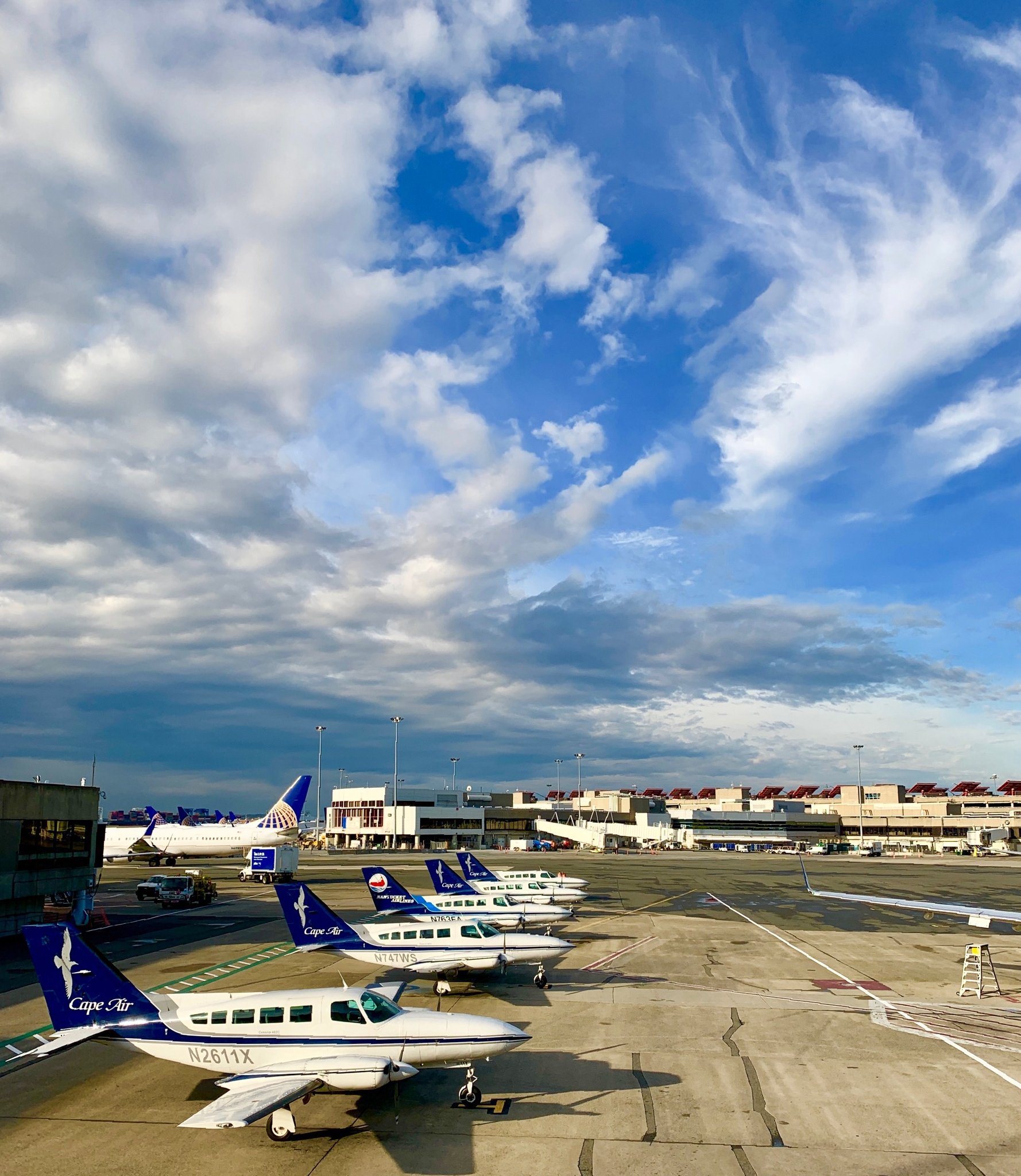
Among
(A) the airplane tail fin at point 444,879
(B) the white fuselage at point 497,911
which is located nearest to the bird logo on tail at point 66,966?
(B) the white fuselage at point 497,911

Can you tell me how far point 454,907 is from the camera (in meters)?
45.3

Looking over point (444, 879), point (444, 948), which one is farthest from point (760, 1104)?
point (444, 879)

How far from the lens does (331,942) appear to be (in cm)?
3319

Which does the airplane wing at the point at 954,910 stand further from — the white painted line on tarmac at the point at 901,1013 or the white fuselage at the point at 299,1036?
the white fuselage at the point at 299,1036

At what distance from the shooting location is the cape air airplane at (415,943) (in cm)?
3281

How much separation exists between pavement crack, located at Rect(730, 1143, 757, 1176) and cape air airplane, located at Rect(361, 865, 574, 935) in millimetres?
22751

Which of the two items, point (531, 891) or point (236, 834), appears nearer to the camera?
point (531, 891)

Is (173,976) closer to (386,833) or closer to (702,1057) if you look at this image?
(702,1057)

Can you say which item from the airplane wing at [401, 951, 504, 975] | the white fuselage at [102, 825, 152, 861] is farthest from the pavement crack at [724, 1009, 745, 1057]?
the white fuselage at [102, 825, 152, 861]

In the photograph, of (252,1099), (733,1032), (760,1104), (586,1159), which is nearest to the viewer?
(252,1099)

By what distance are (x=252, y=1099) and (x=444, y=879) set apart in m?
31.8

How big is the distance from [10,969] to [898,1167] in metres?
40.7

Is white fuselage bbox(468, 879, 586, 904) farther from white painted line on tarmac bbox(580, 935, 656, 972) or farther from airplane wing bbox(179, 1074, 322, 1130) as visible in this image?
airplane wing bbox(179, 1074, 322, 1130)

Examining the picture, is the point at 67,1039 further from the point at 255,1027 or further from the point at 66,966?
the point at 255,1027
